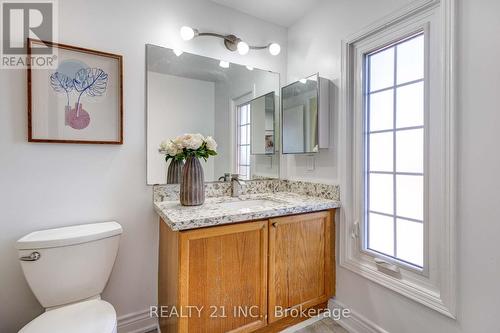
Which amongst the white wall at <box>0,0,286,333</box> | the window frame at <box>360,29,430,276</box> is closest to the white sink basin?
the white wall at <box>0,0,286,333</box>

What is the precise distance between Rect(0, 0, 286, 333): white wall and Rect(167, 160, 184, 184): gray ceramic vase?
160mm

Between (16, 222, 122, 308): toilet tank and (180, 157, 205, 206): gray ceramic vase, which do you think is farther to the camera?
(180, 157, 205, 206): gray ceramic vase

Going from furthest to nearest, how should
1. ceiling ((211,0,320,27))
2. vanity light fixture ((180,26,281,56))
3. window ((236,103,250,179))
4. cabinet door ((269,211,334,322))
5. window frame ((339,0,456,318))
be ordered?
window ((236,103,250,179))
ceiling ((211,0,320,27))
vanity light fixture ((180,26,281,56))
cabinet door ((269,211,334,322))
window frame ((339,0,456,318))

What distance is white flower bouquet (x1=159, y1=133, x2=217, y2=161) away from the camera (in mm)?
1522

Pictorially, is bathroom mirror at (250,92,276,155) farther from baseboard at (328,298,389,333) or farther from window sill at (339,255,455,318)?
baseboard at (328,298,389,333)

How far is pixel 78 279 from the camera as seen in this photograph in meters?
1.27

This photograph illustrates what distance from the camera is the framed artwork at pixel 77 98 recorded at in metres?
1.36

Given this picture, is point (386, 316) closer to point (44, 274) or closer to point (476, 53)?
point (476, 53)

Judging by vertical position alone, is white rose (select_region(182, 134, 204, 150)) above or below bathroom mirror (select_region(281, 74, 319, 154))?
below

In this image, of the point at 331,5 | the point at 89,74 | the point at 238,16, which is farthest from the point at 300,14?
the point at 89,74

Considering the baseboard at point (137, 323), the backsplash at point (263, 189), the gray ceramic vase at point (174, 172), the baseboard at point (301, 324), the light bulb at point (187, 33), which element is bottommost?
the baseboard at point (301, 324)

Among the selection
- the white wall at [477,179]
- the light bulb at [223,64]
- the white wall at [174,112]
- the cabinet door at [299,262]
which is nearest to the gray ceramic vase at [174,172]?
the white wall at [174,112]

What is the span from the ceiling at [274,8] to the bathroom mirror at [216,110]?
0.47 m

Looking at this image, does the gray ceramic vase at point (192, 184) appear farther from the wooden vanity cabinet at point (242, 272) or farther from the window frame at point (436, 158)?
the window frame at point (436, 158)
